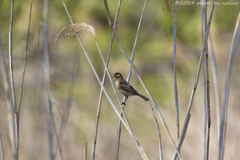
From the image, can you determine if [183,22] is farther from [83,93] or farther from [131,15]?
[83,93]

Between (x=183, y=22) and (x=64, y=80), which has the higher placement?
(x=183, y=22)

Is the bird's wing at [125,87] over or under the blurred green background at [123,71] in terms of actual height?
under

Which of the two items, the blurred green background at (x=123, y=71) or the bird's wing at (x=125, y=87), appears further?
the blurred green background at (x=123, y=71)

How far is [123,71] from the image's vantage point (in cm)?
525

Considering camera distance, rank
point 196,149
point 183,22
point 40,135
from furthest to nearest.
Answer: point 183,22
point 40,135
point 196,149

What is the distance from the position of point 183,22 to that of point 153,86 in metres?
1.29

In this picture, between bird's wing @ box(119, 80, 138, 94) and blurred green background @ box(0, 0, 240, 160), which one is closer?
bird's wing @ box(119, 80, 138, 94)

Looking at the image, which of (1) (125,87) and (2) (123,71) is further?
(2) (123,71)

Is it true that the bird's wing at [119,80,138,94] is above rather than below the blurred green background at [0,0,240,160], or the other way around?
below

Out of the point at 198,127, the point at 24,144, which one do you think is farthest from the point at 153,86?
the point at 24,144

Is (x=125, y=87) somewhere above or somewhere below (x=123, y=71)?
below

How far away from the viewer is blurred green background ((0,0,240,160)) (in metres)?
3.93

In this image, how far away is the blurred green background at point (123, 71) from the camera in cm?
393

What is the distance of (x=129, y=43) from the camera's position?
559 cm
